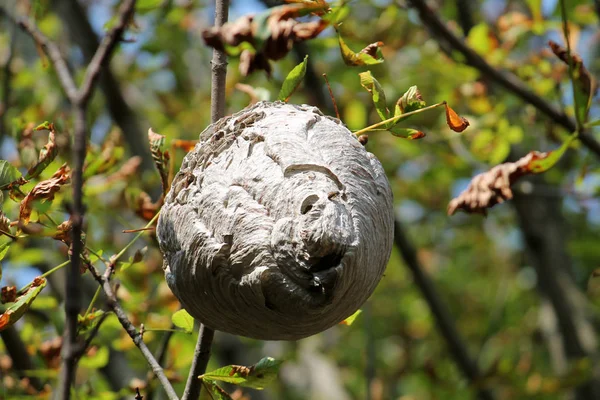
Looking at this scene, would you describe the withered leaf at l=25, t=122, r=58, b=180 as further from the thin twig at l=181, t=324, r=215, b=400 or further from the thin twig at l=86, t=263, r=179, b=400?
the thin twig at l=181, t=324, r=215, b=400

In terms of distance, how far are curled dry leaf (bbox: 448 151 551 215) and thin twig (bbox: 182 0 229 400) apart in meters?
0.71

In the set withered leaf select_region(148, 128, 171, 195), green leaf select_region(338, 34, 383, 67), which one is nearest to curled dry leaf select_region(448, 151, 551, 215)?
green leaf select_region(338, 34, 383, 67)

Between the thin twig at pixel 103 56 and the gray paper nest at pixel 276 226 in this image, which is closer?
the thin twig at pixel 103 56

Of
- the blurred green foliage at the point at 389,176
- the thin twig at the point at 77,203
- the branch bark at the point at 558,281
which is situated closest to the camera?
the thin twig at the point at 77,203

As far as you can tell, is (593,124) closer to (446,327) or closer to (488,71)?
(488,71)

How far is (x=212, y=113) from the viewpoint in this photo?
179 cm

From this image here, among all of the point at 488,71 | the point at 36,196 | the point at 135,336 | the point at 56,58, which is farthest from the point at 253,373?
the point at 488,71

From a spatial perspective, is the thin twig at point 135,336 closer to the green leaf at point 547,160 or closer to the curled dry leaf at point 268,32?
the curled dry leaf at point 268,32

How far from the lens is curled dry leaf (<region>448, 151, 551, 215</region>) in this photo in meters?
1.96

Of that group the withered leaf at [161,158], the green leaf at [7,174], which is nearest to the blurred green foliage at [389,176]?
the green leaf at [7,174]

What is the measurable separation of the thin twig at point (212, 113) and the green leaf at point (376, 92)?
1.13ft

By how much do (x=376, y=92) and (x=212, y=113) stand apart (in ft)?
1.37

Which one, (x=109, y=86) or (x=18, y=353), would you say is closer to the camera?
(x=18, y=353)

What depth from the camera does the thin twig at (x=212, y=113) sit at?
5.60 feet
